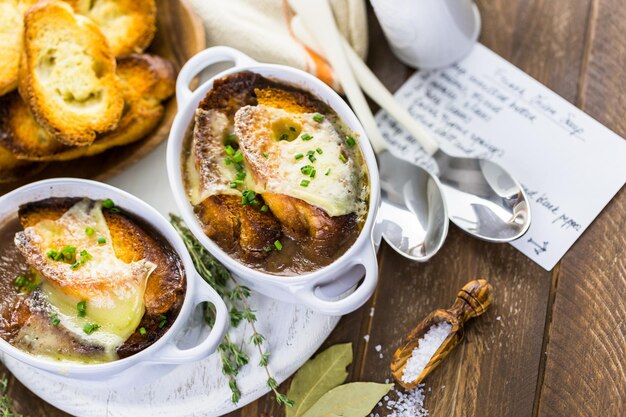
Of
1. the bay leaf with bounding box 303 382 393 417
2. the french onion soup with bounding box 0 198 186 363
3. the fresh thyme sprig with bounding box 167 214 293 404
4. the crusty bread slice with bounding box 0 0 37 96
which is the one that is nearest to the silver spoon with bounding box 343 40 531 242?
the bay leaf with bounding box 303 382 393 417

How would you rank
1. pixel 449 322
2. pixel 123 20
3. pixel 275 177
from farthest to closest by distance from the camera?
pixel 123 20 → pixel 449 322 → pixel 275 177

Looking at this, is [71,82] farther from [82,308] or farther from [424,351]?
[424,351]

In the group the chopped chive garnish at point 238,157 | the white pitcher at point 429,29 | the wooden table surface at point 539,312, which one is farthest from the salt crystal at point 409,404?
the white pitcher at point 429,29

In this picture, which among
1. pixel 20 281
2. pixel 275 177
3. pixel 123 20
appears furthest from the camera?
pixel 123 20

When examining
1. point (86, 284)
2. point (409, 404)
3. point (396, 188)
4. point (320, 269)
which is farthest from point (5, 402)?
point (396, 188)

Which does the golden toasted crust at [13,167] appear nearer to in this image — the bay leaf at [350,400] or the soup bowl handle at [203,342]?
the soup bowl handle at [203,342]

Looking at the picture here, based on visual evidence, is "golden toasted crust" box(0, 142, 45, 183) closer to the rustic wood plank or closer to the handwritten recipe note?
the handwritten recipe note

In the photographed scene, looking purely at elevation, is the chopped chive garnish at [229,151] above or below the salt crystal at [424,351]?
above
